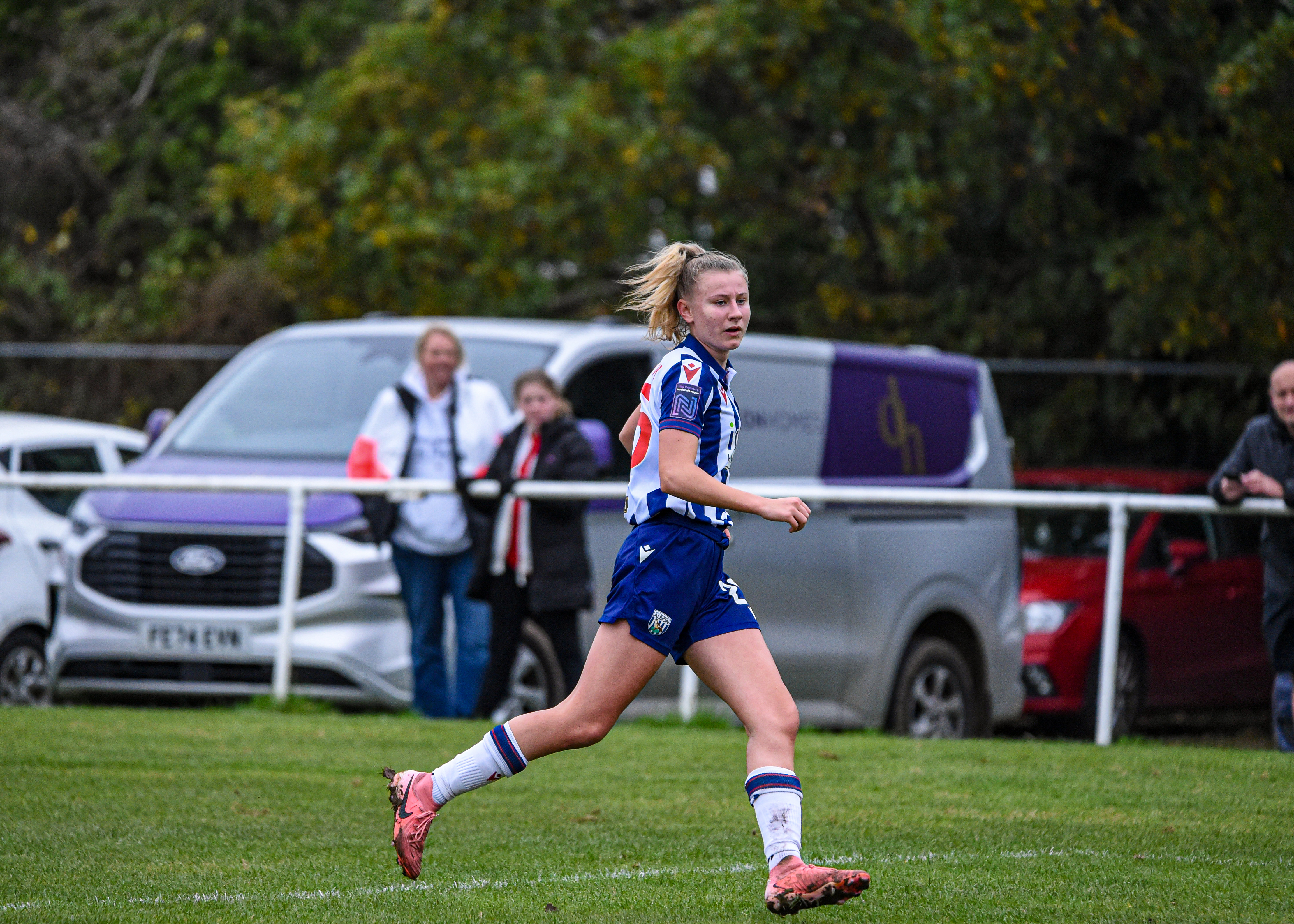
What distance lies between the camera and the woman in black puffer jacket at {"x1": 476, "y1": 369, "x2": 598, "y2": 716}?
8.74 m

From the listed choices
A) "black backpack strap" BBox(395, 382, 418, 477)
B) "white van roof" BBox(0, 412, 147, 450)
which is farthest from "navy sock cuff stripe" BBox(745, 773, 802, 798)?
"white van roof" BBox(0, 412, 147, 450)

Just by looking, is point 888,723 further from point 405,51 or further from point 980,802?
point 405,51

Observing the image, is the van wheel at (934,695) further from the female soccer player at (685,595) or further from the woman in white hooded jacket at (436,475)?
the female soccer player at (685,595)

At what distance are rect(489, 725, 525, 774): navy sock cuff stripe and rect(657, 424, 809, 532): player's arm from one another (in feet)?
2.79

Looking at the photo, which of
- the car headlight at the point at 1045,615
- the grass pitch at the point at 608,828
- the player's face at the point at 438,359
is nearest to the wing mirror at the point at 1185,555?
the car headlight at the point at 1045,615

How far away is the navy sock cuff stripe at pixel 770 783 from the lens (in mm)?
4559

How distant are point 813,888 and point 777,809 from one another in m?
0.30

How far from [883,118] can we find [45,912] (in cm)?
1269

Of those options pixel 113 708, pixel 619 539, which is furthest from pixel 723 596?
pixel 113 708

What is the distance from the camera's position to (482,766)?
4914mm

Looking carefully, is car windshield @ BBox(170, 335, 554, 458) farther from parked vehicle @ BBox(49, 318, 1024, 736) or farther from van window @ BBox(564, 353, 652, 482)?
van window @ BBox(564, 353, 652, 482)

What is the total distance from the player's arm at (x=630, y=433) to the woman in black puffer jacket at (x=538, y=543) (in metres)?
3.61

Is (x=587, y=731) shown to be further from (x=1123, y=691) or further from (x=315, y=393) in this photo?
(x=1123, y=691)

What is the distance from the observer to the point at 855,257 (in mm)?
16812
